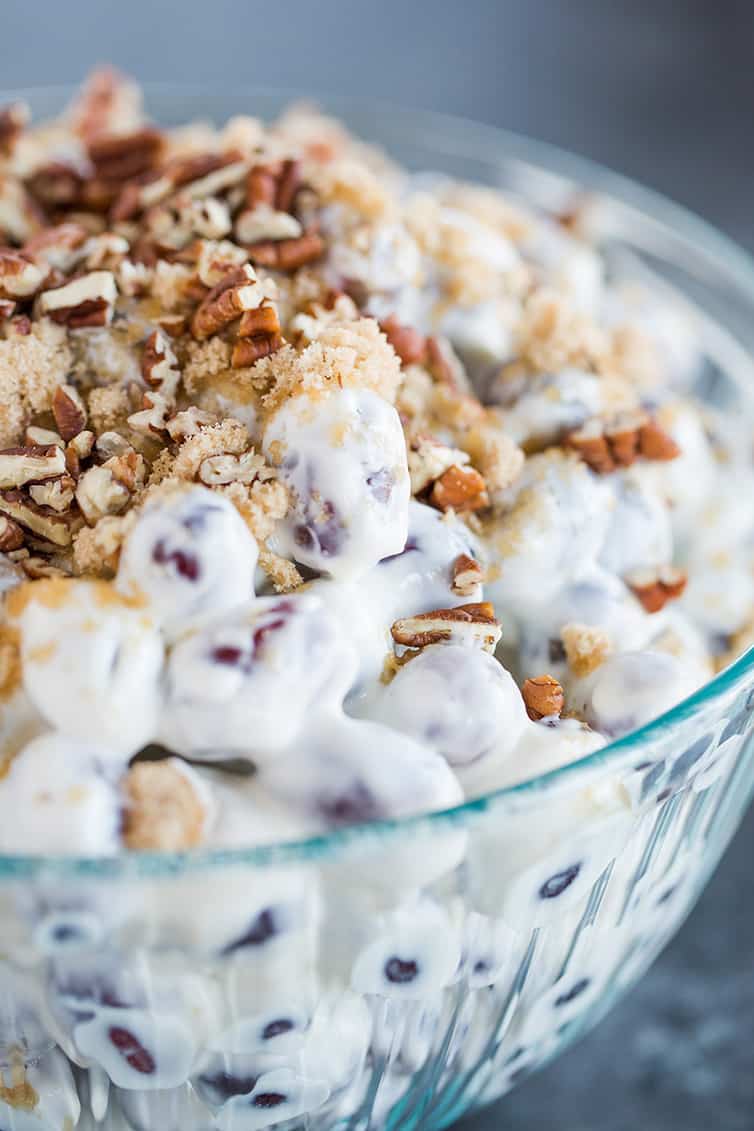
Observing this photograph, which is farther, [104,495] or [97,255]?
[97,255]

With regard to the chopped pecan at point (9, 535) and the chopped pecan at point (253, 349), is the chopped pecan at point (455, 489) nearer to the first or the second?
the chopped pecan at point (253, 349)

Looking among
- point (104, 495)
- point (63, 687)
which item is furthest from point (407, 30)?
point (63, 687)

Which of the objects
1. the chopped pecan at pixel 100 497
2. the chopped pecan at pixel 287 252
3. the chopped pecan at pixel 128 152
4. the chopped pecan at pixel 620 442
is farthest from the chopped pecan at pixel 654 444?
the chopped pecan at pixel 128 152

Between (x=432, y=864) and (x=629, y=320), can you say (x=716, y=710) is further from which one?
(x=629, y=320)

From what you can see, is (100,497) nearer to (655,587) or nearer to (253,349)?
(253,349)

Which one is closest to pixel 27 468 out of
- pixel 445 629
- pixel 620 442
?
pixel 445 629

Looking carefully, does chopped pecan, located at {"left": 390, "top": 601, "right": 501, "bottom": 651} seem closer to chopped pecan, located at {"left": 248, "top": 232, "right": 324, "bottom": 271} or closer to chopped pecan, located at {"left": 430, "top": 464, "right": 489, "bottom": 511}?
chopped pecan, located at {"left": 430, "top": 464, "right": 489, "bottom": 511}
